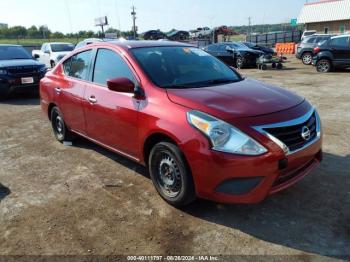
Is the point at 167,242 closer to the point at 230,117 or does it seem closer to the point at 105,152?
the point at 230,117

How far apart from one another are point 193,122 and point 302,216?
4.72 feet

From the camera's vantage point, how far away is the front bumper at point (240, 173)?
314cm

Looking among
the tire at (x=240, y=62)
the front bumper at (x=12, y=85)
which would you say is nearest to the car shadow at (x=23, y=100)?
the front bumper at (x=12, y=85)

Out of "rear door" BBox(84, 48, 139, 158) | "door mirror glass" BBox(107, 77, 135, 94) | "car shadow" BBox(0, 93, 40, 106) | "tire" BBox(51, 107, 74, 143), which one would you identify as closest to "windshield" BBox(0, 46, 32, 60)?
"car shadow" BBox(0, 93, 40, 106)

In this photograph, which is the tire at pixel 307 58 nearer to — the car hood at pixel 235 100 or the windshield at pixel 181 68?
the windshield at pixel 181 68

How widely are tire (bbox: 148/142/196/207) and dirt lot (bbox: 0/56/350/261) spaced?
161 millimetres

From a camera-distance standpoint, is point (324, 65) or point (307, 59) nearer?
point (324, 65)

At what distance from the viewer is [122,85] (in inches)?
155

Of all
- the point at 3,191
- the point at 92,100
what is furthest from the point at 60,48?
the point at 3,191

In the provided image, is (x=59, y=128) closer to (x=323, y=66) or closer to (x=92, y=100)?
(x=92, y=100)

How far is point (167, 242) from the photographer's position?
10.6ft

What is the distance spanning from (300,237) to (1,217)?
9.78 ft

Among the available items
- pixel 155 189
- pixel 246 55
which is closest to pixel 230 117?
pixel 155 189

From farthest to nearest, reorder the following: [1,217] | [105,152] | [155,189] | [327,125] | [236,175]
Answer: [327,125]
[105,152]
[155,189]
[1,217]
[236,175]
